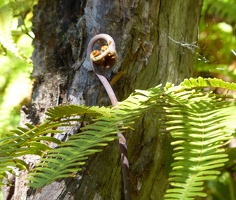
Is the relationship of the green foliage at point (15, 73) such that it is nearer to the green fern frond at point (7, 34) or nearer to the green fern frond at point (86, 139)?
the green fern frond at point (7, 34)

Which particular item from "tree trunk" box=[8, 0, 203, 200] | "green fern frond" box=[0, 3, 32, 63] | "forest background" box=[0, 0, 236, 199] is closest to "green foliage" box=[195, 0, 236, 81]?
"forest background" box=[0, 0, 236, 199]

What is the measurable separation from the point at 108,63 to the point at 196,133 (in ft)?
1.04

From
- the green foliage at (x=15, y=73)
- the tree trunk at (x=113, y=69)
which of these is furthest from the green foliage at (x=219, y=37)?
the green foliage at (x=15, y=73)

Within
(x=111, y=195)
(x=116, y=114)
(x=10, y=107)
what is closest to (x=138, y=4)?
(x=116, y=114)

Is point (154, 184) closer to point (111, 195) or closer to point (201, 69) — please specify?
point (111, 195)

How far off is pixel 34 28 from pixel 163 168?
563mm

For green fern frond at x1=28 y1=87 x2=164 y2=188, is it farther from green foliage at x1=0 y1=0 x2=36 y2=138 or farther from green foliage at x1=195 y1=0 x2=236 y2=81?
green foliage at x1=195 y1=0 x2=236 y2=81

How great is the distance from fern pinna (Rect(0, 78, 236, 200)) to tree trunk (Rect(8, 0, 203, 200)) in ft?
0.40

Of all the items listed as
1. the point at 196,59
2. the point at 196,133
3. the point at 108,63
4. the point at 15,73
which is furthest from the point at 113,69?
the point at 15,73

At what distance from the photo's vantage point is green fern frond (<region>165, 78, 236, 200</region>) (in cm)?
64

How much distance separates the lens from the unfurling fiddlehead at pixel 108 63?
0.91m

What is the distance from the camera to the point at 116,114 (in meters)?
0.82

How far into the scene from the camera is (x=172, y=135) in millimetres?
766

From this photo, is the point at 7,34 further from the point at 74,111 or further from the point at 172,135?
the point at 172,135
